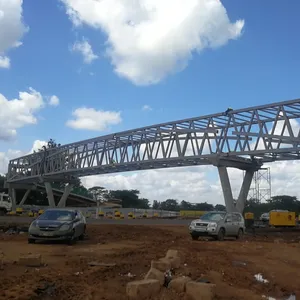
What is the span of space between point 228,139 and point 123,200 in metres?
80.9

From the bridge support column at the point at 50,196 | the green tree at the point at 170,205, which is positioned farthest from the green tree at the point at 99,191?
the bridge support column at the point at 50,196

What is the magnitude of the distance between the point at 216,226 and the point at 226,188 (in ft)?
62.0

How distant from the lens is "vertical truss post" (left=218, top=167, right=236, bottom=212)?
41875 millimetres

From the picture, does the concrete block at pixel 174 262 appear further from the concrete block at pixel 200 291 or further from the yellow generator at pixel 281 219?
the yellow generator at pixel 281 219

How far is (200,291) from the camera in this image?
7.44 meters

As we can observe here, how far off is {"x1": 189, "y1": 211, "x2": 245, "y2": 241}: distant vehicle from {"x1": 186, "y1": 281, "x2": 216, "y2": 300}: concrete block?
15.9m

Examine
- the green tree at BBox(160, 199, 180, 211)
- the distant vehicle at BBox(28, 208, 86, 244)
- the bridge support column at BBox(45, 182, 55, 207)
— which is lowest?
the distant vehicle at BBox(28, 208, 86, 244)

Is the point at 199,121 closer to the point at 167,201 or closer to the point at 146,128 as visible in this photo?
the point at 146,128

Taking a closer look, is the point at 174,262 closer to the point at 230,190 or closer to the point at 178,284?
the point at 178,284

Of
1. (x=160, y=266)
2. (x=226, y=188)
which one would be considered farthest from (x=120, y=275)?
(x=226, y=188)

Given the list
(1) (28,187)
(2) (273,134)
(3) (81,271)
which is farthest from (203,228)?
(1) (28,187)

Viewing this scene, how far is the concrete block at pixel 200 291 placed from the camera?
7.39 metres

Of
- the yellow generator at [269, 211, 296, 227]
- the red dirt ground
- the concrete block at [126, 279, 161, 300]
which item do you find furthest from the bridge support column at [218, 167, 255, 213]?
the concrete block at [126, 279, 161, 300]

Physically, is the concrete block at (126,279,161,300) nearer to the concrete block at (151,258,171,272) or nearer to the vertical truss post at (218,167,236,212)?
the concrete block at (151,258,171,272)
